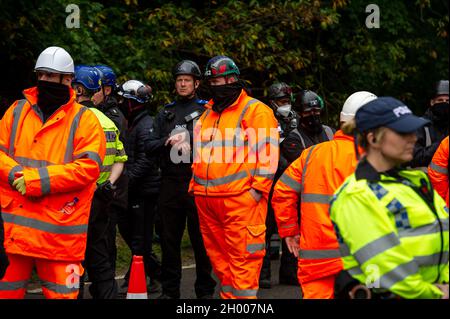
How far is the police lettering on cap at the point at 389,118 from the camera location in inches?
172

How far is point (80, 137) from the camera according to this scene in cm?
673

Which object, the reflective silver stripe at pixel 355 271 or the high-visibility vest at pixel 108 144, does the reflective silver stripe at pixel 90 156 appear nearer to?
the high-visibility vest at pixel 108 144

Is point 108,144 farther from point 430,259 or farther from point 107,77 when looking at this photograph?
point 430,259

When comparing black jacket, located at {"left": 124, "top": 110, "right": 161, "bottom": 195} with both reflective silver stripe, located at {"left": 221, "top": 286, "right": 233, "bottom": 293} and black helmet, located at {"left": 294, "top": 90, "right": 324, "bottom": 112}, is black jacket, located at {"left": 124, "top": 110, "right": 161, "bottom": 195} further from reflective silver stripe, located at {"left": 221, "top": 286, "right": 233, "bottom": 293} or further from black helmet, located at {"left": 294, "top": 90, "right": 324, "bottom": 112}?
reflective silver stripe, located at {"left": 221, "top": 286, "right": 233, "bottom": 293}

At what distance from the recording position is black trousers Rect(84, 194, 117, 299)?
8.04 metres

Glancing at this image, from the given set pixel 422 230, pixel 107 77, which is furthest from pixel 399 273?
pixel 107 77

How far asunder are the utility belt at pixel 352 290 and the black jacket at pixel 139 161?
5326mm

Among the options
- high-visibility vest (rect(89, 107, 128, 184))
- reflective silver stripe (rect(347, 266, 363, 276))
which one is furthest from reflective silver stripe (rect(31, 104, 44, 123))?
reflective silver stripe (rect(347, 266, 363, 276))

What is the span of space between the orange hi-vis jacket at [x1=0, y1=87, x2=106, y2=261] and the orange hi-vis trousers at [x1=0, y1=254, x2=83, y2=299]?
94mm

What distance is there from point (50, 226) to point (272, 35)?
917cm

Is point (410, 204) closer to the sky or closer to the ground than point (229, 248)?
closer to the sky

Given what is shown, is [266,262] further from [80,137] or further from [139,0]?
[139,0]

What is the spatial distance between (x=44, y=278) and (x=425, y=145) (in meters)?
4.27

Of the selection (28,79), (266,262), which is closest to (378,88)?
(28,79)
